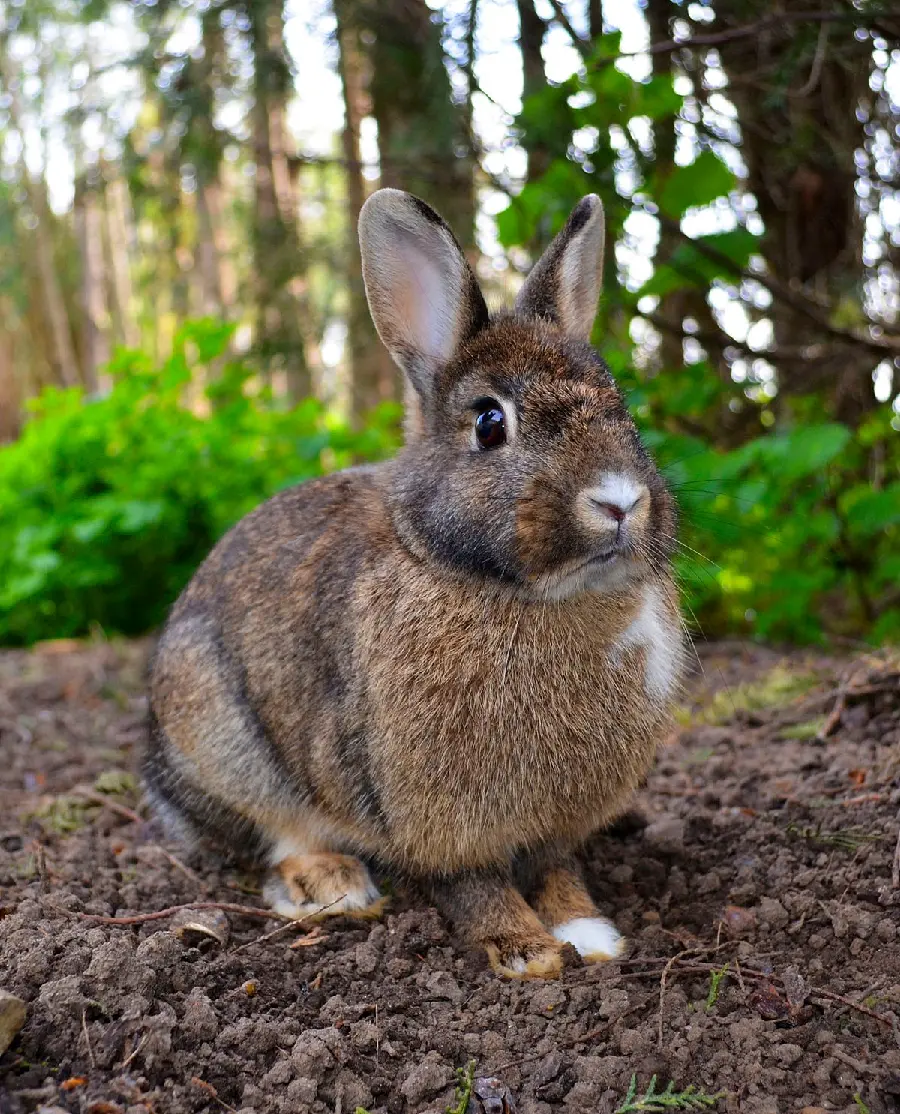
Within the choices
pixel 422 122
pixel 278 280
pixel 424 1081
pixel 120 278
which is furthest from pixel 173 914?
pixel 120 278

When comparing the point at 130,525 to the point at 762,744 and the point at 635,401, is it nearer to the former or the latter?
the point at 635,401

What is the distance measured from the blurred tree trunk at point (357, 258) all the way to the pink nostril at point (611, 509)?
144 inches

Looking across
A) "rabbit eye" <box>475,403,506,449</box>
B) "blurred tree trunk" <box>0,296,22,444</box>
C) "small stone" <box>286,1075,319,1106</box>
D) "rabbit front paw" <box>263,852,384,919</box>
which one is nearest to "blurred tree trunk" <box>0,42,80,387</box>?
"blurred tree trunk" <box>0,296,22,444</box>

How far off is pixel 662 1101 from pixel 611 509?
43.8 inches

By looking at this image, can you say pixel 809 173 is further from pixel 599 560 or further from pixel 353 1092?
pixel 353 1092

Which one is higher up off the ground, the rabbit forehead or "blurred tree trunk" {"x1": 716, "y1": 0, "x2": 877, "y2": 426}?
"blurred tree trunk" {"x1": 716, "y1": 0, "x2": 877, "y2": 426}

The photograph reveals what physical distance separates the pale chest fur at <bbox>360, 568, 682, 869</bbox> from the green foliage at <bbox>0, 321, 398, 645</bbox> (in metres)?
3.53

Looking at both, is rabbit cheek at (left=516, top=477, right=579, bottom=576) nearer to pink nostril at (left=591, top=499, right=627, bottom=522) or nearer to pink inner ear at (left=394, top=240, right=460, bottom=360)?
pink nostril at (left=591, top=499, right=627, bottom=522)

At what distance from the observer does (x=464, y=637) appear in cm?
242

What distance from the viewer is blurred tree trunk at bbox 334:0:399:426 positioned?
6199 millimetres

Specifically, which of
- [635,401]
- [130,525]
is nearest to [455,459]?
[635,401]

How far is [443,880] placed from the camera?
265cm

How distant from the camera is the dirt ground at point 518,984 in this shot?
6.57 feet

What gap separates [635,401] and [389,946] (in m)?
2.25
